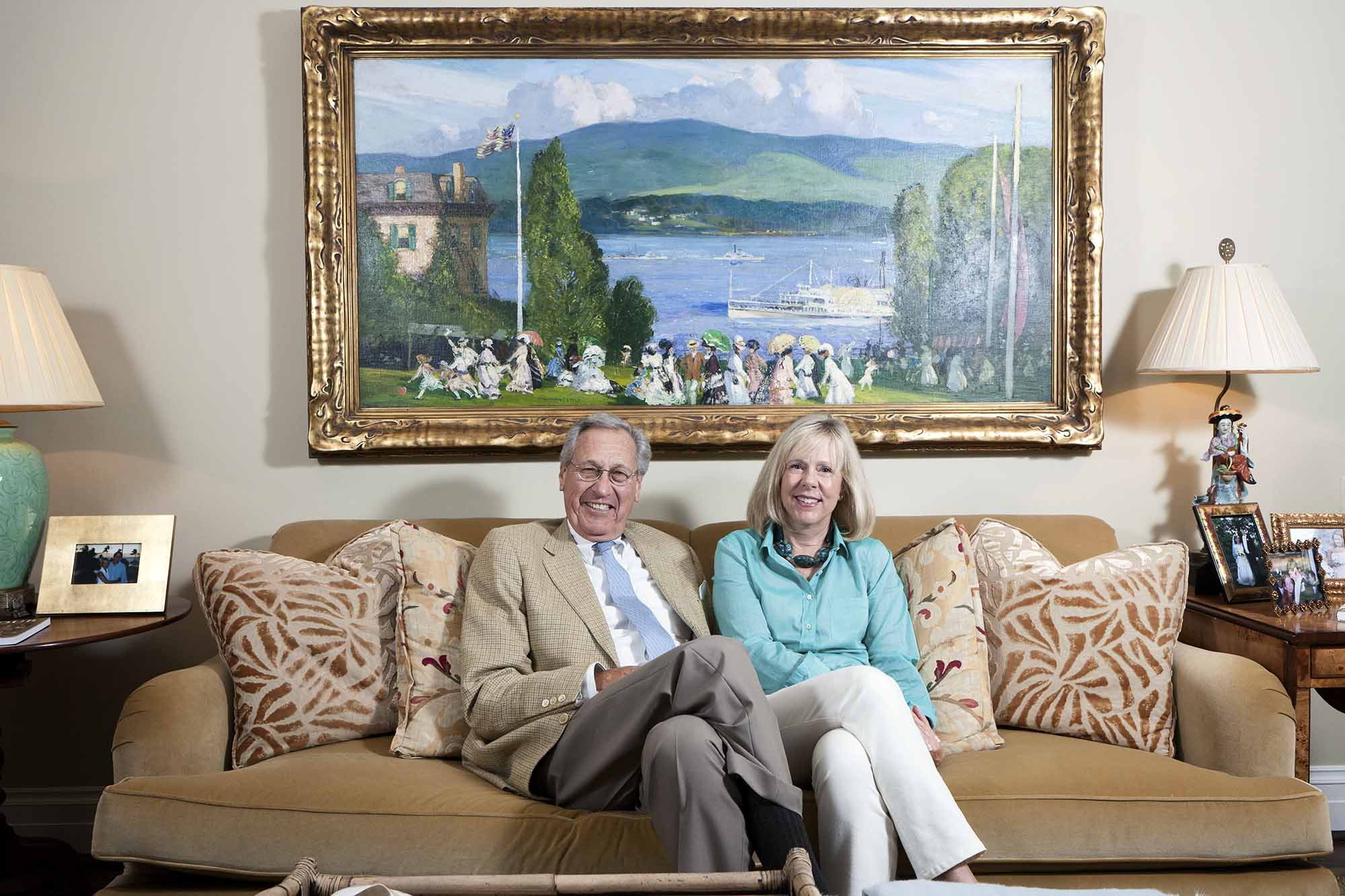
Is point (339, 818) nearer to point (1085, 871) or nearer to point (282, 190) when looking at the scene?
point (1085, 871)

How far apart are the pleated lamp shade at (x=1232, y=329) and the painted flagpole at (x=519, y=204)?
1774 millimetres

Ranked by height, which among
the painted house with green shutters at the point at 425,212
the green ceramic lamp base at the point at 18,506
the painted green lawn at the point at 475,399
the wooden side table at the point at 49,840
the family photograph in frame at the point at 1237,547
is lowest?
the wooden side table at the point at 49,840

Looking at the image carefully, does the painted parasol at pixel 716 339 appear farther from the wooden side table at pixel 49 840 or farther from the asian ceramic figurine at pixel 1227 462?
the wooden side table at pixel 49 840

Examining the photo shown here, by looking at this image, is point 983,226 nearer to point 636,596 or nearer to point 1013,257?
point 1013,257

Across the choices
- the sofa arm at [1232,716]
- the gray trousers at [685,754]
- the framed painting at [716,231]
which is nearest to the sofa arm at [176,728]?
the gray trousers at [685,754]

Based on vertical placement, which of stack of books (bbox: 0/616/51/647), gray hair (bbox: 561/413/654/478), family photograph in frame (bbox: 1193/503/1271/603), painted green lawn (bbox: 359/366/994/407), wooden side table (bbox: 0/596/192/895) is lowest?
wooden side table (bbox: 0/596/192/895)

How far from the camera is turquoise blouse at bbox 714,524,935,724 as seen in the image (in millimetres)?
2180

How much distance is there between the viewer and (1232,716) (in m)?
2.09

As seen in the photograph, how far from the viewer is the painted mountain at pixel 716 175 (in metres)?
2.83

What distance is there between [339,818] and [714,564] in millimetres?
981

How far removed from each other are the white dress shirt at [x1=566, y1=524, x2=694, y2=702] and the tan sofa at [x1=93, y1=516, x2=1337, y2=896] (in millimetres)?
418

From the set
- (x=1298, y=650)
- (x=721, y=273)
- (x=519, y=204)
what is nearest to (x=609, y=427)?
(x=721, y=273)

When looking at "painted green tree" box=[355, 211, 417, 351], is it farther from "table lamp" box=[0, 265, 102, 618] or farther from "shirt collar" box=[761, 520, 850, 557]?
"shirt collar" box=[761, 520, 850, 557]

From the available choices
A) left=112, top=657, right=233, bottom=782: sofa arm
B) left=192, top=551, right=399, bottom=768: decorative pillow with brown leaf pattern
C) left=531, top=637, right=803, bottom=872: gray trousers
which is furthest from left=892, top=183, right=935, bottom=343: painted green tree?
left=112, top=657, right=233, bottom=782: sofa arm
